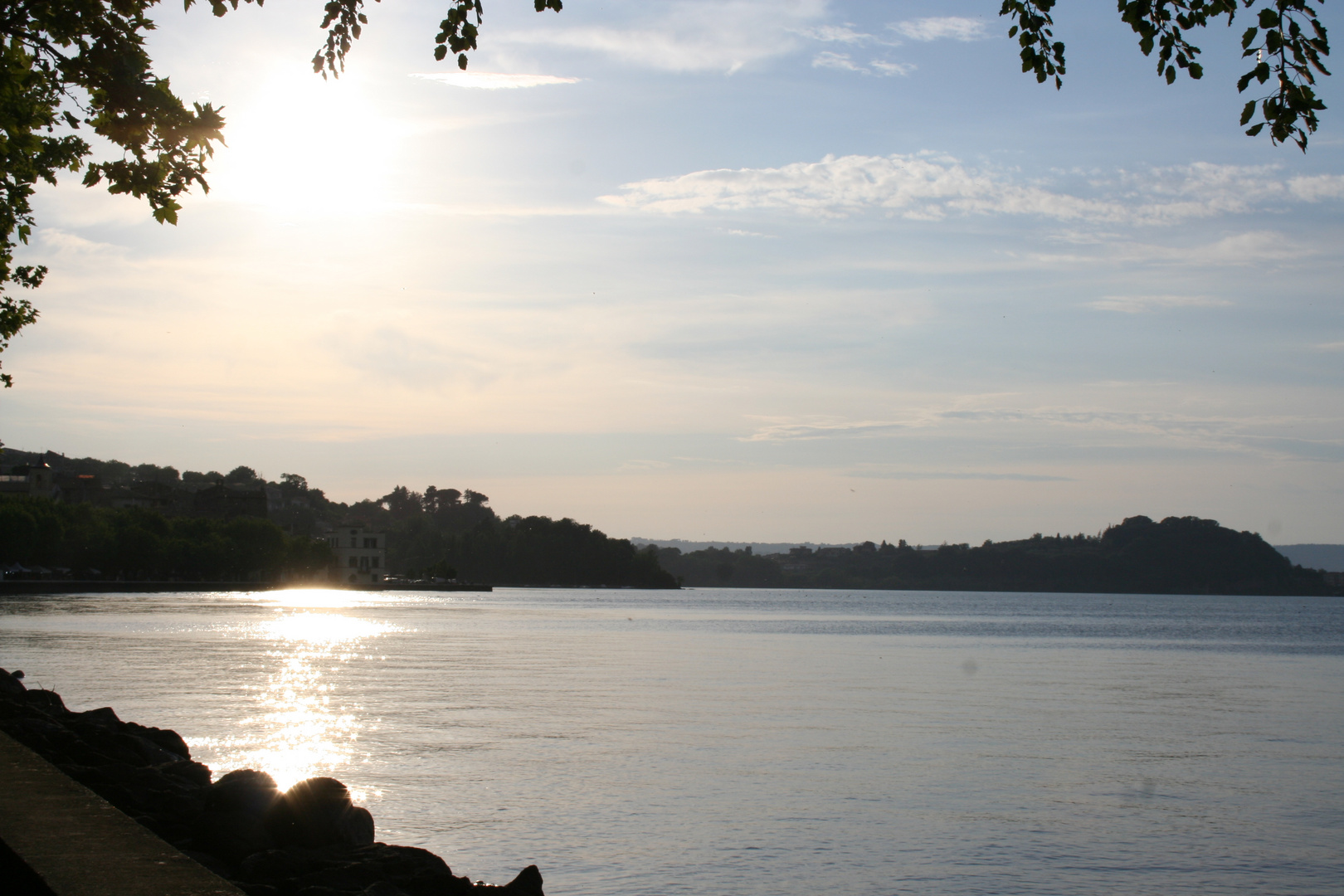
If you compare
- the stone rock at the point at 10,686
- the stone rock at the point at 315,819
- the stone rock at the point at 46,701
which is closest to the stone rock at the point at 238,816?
the stone rock at the point at 315,819

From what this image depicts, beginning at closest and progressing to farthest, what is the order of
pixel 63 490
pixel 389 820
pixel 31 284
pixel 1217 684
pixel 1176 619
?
pixel 389 820
pixel 31 284
pixel 1217 684
pixel 1176 619
pixel 63 490

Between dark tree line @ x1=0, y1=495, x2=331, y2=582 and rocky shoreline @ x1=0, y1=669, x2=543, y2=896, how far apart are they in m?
111

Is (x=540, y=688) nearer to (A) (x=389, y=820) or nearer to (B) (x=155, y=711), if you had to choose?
(B) (x=155, y=711)

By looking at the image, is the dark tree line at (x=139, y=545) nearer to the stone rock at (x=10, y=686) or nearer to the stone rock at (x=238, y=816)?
the stone rock at (x=10, y=686)

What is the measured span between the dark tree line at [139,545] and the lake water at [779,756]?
68870 millimetres

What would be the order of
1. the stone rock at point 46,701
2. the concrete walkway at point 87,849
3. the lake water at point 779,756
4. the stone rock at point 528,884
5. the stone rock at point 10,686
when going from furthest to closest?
the stone rock at point 10,686
the stone rock at point 46,701
the lake water at point 779,756
the stone rock at point 528,884
the concrete walkway at point 87,849

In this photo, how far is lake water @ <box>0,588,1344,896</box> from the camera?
1588cm

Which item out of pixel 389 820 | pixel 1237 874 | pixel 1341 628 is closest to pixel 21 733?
pixel 389 820

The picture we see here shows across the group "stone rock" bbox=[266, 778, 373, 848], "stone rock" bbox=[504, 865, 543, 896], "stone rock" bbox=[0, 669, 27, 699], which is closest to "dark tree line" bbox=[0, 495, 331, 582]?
"stone rock" bbox=[0, 669, 27, 699]

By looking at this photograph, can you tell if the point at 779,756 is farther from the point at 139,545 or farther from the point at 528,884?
the point at 139,545

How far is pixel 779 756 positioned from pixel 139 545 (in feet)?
428

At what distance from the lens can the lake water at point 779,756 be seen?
52.1 ft

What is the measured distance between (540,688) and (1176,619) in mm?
120511

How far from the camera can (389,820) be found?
1723 centimetres
